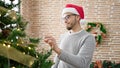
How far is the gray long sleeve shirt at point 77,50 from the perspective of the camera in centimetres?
174

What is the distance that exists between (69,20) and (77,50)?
8.1 inches

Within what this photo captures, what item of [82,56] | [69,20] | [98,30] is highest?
[69,20]

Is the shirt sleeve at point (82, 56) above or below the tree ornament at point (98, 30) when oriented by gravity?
above

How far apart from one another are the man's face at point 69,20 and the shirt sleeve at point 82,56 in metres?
0.13

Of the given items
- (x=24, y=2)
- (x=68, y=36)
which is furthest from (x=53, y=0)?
(x=68, y=36)

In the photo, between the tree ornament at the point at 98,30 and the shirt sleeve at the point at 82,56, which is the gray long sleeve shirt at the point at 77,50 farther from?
the tree ornament at the point at 98,30

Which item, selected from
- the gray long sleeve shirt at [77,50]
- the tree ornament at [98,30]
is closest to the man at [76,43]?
the gray long sleeve shirt at [77,50]

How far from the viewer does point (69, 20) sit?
6.39ft

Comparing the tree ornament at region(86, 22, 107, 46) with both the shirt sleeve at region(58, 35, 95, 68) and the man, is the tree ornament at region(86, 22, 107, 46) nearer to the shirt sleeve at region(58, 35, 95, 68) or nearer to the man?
the man

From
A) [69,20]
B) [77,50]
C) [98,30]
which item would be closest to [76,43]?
[77,50]

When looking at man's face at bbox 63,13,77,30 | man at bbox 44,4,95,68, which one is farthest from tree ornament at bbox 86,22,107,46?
man's face at bbox 63,13,77,30

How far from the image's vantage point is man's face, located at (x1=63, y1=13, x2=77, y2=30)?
194 centimetres

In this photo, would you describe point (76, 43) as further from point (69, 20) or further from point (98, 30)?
point (98, 30)

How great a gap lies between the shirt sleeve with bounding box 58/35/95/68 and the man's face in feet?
0.43
